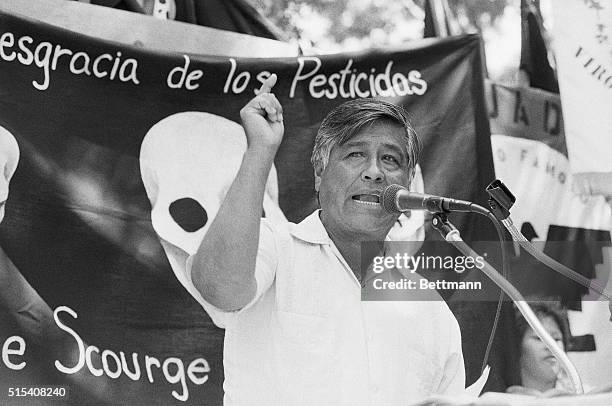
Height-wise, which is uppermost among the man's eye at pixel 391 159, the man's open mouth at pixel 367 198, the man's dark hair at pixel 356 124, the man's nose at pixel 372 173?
the man's dark hair at pixel 356 124

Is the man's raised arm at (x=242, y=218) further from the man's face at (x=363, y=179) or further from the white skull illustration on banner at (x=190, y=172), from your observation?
the white skull illustration on banner at (x=190, y=172)

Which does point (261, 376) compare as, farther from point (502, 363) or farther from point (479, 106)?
point (479, 106)

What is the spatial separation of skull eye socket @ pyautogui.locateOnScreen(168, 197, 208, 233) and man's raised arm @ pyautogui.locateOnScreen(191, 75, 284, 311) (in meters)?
0.80

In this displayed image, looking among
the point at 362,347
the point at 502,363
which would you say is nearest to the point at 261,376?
the point at 362,347

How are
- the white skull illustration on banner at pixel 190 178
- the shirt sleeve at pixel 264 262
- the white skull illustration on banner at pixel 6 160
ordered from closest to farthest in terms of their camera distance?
the shirt sleeve at pixel 264 262, the white skull illustration on banner at pixel 6 160, the white skull illustration on banner at pixel 190 178

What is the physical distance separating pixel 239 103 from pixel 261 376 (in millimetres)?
964

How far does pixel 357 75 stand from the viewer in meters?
2.79

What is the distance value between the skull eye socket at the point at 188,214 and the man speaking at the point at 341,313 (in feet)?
1.54

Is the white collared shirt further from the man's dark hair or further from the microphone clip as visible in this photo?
the microphone clip

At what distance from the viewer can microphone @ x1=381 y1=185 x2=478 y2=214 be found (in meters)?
1.61

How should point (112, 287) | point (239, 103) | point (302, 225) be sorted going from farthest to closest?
point (239, 103) → point (112, 287) → point (302, 225)

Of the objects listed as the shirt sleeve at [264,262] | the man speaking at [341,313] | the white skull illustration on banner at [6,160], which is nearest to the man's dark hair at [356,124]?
the man speaking at [341,313]

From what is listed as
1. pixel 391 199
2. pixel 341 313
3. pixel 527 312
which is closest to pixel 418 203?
pixel 391 199

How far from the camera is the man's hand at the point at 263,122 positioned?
1798 millimetres
